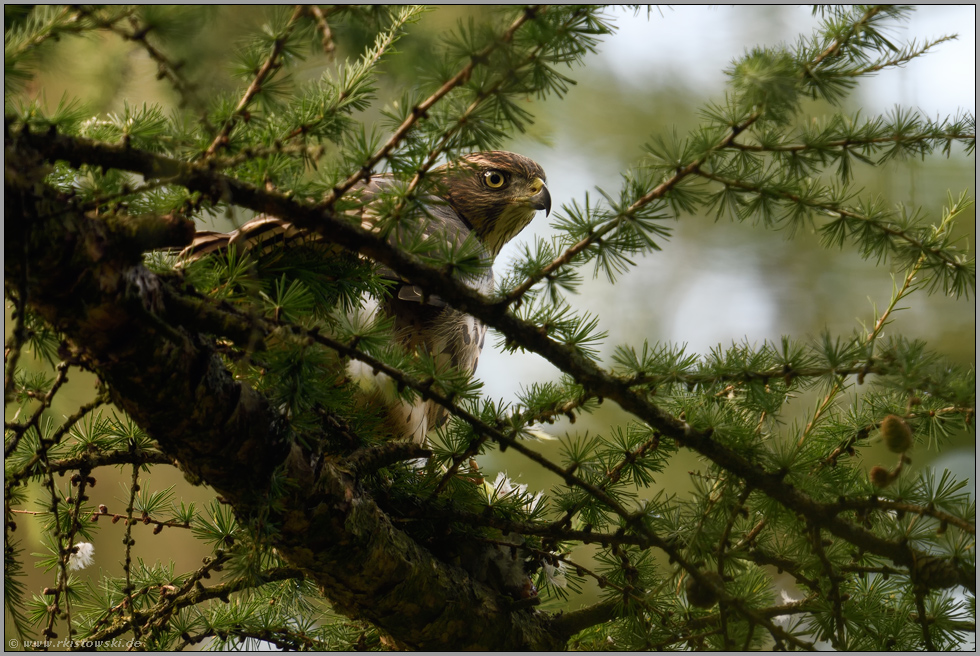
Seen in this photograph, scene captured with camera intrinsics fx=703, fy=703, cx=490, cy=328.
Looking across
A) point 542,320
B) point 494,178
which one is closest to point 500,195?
point 494,178

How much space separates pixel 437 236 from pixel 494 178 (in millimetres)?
2156

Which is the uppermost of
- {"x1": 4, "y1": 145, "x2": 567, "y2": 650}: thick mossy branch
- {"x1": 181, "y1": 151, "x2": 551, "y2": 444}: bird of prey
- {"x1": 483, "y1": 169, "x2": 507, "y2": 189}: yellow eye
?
{"x1": 483, "y1": 169, "x2": 507, "y2": 189}: yellow eye

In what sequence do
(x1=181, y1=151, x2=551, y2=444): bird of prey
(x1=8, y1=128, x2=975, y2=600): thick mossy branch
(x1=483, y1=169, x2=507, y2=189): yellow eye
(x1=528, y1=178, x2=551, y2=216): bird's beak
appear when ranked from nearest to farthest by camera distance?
(x1=8, y1=128, x2=975, y2=600): thick mossy branch
(x1=181, y1=151, x2=551, y2=444): bird of prey
(x1=528, y1=178, x2=551, y2=216): bird's beak
(x1=483, y1=169, x2=507, y2=189): yellow eye

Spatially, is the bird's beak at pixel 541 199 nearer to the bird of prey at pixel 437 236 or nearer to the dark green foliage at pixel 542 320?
Answer: the bird of prey at pixel 437 236

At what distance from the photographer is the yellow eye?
348 centimetres

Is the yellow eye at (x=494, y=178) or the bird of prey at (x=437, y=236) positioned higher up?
the yellow eye at (x=494, y=178)

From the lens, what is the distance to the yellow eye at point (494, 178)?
3477 mm

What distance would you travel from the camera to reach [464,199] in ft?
11.7

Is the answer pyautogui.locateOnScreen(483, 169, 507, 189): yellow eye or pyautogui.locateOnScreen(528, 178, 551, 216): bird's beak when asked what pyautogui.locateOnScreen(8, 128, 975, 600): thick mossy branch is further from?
pyautogui.locateOnScreen(483, 169, 507, 189): yellow eye

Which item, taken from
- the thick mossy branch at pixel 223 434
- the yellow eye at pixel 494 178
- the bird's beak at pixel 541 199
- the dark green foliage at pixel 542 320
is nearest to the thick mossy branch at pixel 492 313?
the dark green foliage at pixel 542 320

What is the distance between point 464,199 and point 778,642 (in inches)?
100

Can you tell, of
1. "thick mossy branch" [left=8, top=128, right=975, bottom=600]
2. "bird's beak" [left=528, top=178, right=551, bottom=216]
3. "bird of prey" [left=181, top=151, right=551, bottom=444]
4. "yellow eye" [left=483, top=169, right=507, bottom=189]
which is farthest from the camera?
→ "yellow eye" [left=483, top=169, right=507, bottom=189]

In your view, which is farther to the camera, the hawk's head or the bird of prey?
the hawk's head

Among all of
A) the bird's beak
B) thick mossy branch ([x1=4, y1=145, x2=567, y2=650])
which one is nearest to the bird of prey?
the bird's beak
